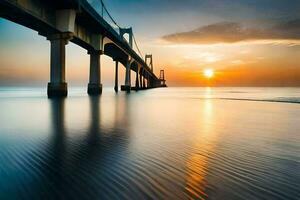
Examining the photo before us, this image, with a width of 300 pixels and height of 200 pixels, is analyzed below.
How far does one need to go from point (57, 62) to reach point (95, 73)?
1459cm

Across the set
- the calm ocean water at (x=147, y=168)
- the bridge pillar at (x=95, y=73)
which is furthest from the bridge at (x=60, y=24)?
the calm ocean water at (x=147, y=168)

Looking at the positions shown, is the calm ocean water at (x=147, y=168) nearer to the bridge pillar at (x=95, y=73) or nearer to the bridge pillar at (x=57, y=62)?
the bridge pillar at (x=57, y=62)

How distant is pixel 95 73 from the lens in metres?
42.2

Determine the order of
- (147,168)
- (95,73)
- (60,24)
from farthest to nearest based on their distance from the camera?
(95,73) → (60,24) → (147,168)

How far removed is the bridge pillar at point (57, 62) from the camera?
2755 cm

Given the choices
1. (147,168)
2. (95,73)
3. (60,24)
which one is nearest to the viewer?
(147,168)

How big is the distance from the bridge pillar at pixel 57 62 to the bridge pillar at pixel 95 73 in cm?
1315

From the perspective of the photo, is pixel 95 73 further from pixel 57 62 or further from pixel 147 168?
pixel 147 168

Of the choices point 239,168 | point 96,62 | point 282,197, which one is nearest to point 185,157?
point 239,168

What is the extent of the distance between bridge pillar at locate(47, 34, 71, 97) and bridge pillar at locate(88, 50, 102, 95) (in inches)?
518

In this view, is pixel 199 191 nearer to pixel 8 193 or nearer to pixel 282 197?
pixel 282 197

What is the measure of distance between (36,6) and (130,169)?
2224cm

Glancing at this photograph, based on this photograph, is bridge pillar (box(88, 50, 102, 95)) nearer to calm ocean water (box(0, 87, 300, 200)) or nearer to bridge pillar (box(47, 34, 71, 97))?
bridge pillar (box(47, 34, 71, 97))

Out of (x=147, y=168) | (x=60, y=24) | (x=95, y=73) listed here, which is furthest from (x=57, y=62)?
(x=147, y=168)
